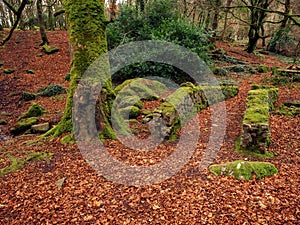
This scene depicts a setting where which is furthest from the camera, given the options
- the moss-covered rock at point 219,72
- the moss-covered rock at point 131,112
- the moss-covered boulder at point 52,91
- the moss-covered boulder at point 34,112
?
the moss-covered rock at point 219,72

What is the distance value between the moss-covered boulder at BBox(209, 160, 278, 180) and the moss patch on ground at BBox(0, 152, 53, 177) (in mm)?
3343

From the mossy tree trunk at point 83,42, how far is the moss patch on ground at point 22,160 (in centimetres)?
80

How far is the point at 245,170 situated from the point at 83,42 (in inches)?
170

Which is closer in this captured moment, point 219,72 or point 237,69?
point 219,72

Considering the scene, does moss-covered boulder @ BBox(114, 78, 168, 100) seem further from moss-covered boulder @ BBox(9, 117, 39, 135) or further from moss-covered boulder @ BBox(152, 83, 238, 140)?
moss-covered boulder @ BBox(9, 117, 39, 135)

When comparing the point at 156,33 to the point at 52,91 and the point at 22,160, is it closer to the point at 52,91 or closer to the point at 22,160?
the point at 52,91

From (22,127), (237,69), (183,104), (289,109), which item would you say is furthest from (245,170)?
(237,69)

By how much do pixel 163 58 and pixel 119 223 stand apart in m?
8.53

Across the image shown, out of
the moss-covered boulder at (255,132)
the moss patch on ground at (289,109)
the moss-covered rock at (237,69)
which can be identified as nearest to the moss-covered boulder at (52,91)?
the moss-covered boulder at (255,132)

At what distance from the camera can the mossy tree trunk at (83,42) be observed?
17.8 ft

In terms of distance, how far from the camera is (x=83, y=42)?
542cm

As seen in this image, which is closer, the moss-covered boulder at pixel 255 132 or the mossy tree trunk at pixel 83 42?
the moss-covered boulder at pixel 255 132

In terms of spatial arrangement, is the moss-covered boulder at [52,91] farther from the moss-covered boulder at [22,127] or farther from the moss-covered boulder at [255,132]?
the moss-covered boulder at [255,132]

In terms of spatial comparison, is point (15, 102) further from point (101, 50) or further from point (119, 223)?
point (119, 223)
